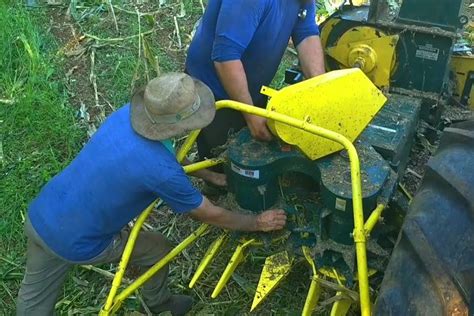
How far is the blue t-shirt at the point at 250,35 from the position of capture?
2930 millimetres

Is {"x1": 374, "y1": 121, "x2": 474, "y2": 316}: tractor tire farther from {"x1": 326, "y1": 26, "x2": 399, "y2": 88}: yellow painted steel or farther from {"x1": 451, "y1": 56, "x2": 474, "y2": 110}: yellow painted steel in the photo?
{"x1": 451, "y1": 56, "x2": 474, "y2": 110}: yellow painted steel

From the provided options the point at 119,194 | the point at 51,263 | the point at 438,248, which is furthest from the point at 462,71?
the point at 51,263

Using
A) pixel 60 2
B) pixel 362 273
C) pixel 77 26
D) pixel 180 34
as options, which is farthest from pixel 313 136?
pixel 60 2

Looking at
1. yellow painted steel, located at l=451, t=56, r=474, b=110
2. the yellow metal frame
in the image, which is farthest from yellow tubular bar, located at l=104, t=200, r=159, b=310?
yellow painted steel, located at l=451, t=56, r=474, b=110

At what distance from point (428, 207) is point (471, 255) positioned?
25cm

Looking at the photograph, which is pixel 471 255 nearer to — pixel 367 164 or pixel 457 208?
pixel 457 208

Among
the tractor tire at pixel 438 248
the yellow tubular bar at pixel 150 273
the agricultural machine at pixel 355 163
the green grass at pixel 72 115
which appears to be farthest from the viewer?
the green grass at pixel 72 115

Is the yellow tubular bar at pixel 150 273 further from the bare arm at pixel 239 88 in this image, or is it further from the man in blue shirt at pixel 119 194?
the bare arm at pixel 239 88

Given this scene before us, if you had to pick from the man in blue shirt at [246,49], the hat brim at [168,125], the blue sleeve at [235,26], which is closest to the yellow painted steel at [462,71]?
the man in blue shirt at [246,49]

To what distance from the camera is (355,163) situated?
245cm

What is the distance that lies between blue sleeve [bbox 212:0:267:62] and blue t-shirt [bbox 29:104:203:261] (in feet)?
1.88

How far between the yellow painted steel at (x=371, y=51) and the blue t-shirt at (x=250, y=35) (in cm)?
20

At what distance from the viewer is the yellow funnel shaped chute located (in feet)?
8.85

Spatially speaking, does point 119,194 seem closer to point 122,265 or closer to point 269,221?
point 122,265
